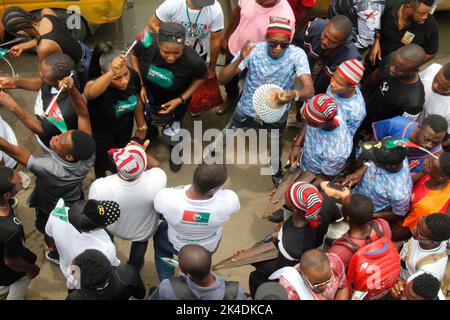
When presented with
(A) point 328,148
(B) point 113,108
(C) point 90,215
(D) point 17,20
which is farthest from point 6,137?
(A) point 328,148

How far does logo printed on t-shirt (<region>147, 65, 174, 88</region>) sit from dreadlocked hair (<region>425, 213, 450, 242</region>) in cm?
273

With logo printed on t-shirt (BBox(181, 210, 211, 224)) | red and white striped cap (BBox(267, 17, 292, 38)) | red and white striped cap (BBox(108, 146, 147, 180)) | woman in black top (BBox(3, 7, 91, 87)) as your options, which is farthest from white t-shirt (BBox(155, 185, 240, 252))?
woman in black top (BBox(3, 7, 91, 87))

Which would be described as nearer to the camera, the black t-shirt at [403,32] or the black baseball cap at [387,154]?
the black baseball cap at [387,154]

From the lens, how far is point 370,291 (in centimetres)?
324

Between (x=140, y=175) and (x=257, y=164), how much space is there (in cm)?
235

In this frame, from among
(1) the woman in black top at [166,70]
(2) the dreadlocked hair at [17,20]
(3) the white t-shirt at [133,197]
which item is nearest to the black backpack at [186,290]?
(3) the white t-shirt at [133,197]

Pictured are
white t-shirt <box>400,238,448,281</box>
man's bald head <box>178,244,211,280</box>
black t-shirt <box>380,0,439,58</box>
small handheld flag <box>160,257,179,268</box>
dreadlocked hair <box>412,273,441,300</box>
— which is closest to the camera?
man's bald head <box>178,244,211,280</box>

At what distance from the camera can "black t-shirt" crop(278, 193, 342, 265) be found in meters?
3.50

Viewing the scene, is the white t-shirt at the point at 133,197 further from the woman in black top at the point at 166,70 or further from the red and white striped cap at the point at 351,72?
the red and white striped cap at the point at 351,72

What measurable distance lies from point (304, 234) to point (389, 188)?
35.6 inches

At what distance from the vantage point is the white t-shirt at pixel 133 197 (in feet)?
11.4

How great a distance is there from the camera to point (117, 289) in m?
3.04

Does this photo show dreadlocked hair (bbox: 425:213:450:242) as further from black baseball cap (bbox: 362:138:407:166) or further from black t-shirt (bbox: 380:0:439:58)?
black t-shirt (bbox: 380:0:439:58)

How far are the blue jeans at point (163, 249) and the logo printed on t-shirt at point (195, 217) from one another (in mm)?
538
